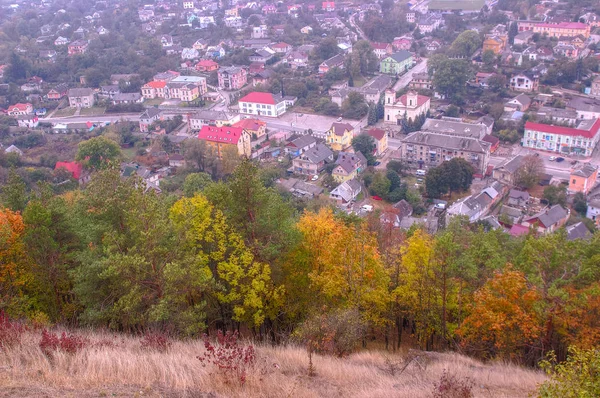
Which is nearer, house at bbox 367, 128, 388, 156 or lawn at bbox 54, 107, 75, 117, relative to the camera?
house at bbox 367, 128, 388, 156

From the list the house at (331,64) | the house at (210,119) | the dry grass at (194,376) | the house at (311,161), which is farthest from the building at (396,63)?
the dry grass at (194,376)

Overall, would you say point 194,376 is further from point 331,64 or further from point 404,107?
point 331,64

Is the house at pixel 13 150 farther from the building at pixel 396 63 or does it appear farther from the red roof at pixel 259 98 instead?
the building at pixel 396 63

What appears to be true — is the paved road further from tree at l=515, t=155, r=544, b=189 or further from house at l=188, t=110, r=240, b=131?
tree at l=515, t=155, r=544, b=189

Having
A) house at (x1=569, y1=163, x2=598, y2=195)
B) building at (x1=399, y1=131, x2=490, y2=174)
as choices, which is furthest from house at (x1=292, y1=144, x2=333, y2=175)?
house at (x1=569, y1=163, x2=598, y2=195)

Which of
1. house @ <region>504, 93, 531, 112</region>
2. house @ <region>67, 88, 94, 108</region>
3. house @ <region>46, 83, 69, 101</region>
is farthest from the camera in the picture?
house @ <region>46, 83, 69, 101</region>

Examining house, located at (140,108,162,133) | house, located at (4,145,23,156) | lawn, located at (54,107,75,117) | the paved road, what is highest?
the paved road

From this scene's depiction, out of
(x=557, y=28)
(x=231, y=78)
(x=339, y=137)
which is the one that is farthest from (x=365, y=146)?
(x=557, y=28)

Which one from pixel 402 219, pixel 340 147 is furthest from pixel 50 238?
pixel 340 147
